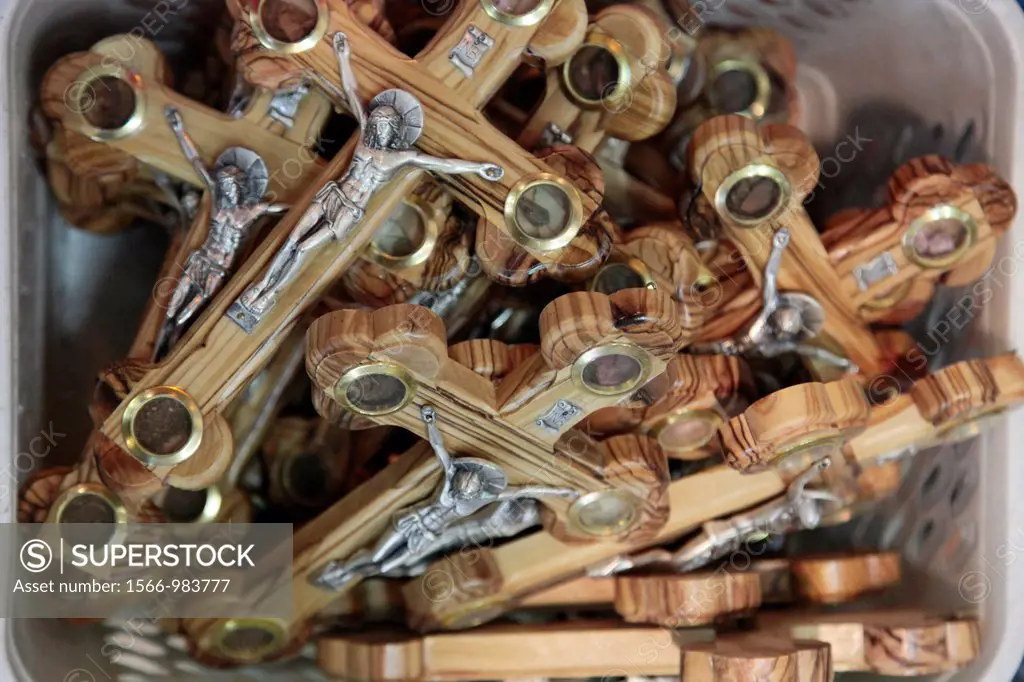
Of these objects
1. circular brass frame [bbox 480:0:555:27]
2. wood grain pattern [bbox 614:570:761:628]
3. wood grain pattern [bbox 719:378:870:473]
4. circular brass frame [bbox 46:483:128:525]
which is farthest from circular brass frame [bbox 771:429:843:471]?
circular brass frame [bbox 46:483:128:525]

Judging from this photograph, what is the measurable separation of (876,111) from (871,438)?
0.89 feet

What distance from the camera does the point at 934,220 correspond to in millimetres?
867

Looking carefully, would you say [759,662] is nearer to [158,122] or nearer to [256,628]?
[256,628]

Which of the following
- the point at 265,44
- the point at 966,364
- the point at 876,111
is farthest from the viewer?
the point at 876,111

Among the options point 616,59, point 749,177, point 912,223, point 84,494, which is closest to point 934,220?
point 912,223

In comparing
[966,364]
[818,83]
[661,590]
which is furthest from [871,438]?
[818,83]

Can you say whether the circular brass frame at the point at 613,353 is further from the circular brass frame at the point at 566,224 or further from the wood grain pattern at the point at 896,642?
the wood grain pattern at the point at 896,642

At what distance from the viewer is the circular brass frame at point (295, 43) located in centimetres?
75

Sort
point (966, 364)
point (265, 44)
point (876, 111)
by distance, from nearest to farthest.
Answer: point (265, 44), point (966, 364), point (876, 111)

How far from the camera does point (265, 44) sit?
2.46 ft

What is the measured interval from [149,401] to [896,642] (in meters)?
0.52

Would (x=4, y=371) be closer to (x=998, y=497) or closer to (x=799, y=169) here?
(x=799, y=169)

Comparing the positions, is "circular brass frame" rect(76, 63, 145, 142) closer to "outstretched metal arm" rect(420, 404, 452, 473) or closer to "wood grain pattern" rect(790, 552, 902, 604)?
"outstretched metal arm" rect(420, 404, 452, 473)

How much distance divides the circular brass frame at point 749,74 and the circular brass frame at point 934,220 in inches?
5.8
